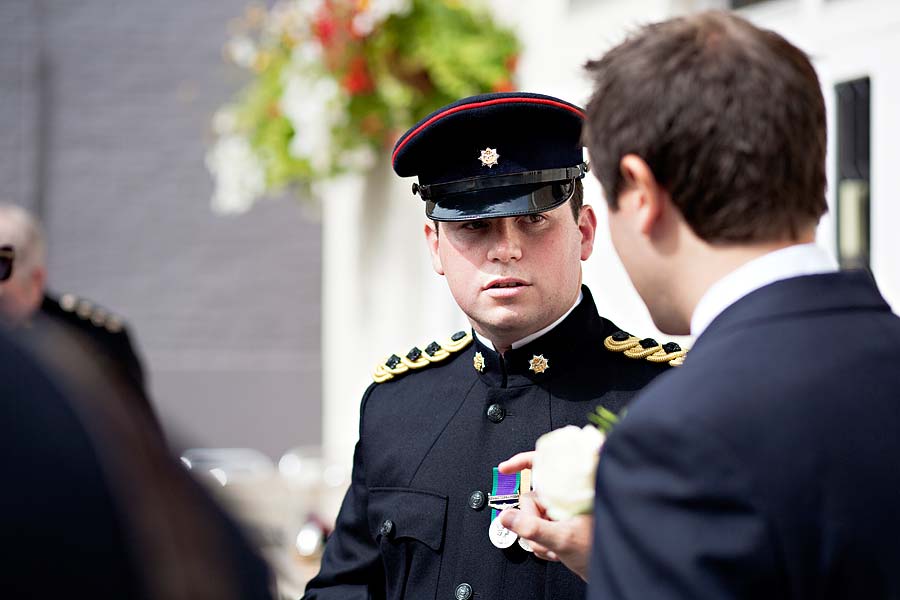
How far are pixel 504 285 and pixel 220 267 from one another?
298 inches

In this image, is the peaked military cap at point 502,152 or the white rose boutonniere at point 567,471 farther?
the peaked military cap at point 502,152

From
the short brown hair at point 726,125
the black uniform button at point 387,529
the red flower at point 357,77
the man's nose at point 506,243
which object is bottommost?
the black uniform button at point 387,529

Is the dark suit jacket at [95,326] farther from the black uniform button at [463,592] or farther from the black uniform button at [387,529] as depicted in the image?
the black uniform button at [463,592]

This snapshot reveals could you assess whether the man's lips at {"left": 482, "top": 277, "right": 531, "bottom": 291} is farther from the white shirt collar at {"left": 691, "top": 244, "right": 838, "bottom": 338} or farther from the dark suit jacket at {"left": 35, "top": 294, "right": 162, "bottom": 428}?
the dark suit jacket at {"left": 35, "top": 294, "right": 162, "bottom": 428}

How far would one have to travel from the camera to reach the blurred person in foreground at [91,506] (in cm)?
79

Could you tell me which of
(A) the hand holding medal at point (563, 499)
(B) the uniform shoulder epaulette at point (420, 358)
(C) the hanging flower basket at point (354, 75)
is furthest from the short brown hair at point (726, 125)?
(C) the hanging flower basket at point (354, 75)

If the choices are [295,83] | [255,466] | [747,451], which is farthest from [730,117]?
[255,466]

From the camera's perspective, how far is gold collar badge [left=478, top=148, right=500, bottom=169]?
227 centimetres

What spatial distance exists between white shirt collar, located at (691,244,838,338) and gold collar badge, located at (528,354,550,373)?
876 millimetres

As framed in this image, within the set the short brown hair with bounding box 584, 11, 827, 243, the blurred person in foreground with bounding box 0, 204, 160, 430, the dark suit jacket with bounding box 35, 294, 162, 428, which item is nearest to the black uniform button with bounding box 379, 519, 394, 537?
the short brown hair with bounding box 584, 11, 827, 243

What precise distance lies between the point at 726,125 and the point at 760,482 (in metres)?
0.39

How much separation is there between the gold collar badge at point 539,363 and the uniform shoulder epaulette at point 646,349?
0.39 ft

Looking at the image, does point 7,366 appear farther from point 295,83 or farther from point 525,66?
point 295,83

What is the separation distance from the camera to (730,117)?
129cm
